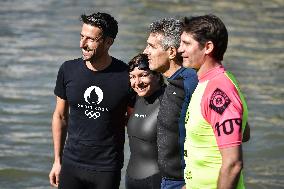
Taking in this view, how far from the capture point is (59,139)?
698 centimetres

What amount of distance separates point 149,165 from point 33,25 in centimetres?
1613

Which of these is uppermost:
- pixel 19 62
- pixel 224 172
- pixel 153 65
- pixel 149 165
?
pixel 153 65

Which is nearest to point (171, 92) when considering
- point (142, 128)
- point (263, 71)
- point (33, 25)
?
point (142, 128)

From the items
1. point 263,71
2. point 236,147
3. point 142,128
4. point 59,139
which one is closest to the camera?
point 236,147

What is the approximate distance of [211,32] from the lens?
513cm

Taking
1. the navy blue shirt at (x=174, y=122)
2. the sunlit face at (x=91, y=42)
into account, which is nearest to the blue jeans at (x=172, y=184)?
the navy blue shirt at (x=174, y=122)

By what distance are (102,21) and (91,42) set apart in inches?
7.9

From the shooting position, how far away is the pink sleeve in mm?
4953

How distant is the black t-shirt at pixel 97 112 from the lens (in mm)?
6660

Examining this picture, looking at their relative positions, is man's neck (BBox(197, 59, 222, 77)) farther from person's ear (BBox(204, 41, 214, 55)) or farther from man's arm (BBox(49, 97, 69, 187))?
man's arm (BBox(49, 97, 69, 187))

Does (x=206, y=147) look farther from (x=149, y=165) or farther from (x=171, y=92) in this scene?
(x=149, y=165)

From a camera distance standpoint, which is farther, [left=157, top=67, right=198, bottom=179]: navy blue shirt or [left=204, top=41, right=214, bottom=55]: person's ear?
[left=157, top=67, right=198, bottom=179]: navy blue shirt

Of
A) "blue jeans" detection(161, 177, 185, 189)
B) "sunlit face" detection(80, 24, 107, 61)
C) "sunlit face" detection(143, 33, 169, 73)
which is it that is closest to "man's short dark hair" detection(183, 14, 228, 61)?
"sunlit face" detection(143, 33, 169, 73)

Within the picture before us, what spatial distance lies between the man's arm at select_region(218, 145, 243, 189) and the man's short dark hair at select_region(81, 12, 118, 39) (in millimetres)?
2081
